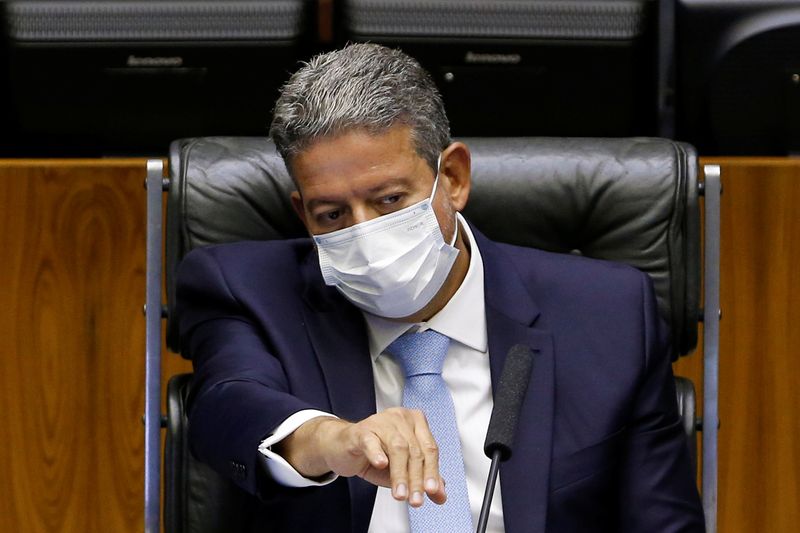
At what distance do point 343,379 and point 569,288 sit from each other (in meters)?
0.36

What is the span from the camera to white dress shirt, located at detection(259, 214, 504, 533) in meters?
1.73

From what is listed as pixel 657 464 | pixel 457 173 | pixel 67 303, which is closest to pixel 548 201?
pixel 457 173

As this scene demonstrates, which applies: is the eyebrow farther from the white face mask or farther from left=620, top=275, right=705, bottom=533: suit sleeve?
left=620, top=275, right=705, bottom=533: suit sleeve

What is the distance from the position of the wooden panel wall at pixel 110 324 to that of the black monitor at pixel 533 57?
25 centimetres

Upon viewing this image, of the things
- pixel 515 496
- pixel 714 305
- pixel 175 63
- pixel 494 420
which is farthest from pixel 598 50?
pixel 494 420

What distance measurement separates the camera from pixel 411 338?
5.93 ft

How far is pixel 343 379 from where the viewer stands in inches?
69.4

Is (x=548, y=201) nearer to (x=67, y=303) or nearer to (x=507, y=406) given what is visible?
(x=507, y=406)

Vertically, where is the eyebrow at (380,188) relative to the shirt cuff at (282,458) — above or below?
above

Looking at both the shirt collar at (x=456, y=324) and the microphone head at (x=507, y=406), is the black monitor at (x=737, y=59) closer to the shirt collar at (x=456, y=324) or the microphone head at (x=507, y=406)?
the shirt collar at (x=456, y=324)

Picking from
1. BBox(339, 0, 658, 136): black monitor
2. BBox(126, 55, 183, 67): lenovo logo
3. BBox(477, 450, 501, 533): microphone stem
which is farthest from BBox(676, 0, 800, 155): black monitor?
BBox(477, 450, 501, 533): microphone stem

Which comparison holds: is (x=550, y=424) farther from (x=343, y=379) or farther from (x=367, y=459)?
(x=367, y=459)

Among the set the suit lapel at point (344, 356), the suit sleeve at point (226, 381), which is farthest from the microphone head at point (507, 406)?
the suit lapel at point (344, 356)

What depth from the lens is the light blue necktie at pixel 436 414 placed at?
1.69m
